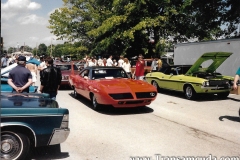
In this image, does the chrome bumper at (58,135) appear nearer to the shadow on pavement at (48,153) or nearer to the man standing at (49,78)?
the shadow on pavement at (48,153)

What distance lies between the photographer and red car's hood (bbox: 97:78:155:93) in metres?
7.14

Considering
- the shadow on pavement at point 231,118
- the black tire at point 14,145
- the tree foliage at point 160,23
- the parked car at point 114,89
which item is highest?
the tree foliage at point 160,23

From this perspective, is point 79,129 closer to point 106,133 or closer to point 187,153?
point 106,133

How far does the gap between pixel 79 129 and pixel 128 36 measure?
19.3 meters

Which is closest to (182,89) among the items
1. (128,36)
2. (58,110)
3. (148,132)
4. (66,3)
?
(148,132)

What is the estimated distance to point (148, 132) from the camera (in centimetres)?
556

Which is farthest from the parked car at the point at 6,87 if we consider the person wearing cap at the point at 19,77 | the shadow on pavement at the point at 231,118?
the shadow on pavement at the point at 231,118

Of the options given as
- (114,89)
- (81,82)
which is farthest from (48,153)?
(81,82)

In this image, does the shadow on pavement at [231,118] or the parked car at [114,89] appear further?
the parked car at [114,89]

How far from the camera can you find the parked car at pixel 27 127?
363 centimetres

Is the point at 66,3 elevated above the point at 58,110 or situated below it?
above

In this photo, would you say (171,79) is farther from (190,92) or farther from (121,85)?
(121,85)

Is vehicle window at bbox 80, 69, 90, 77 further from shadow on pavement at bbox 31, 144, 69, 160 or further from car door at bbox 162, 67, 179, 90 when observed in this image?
shadow on pavement at bbox 31, 144, 69, 160

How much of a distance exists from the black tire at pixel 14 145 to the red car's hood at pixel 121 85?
3537 mm
